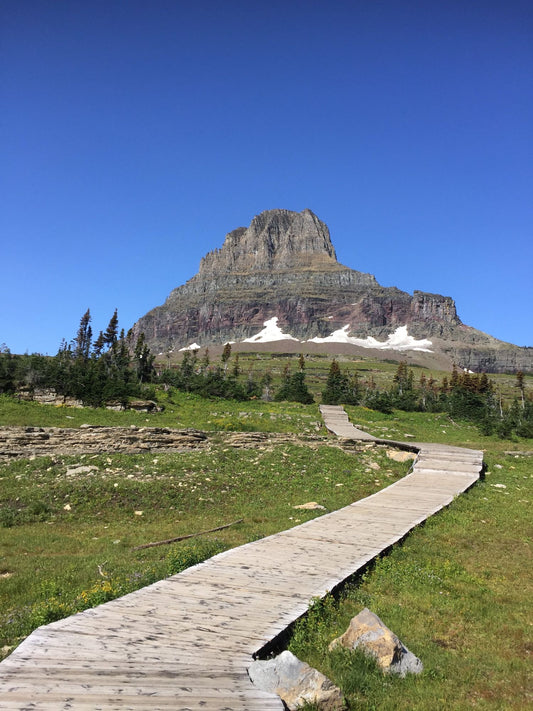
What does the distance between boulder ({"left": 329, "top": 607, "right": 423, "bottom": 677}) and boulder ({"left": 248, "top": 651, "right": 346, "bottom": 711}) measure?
1.11 metres

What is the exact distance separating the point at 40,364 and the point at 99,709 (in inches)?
1941

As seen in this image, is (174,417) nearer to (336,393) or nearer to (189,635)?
(189,635)

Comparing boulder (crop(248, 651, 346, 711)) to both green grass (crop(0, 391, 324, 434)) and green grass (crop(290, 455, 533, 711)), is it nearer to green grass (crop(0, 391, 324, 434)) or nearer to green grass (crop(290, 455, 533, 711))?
green grass (crop(290, 455, 533, 711))

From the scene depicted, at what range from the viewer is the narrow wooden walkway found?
15.1 feet

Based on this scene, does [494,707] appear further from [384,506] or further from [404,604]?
[384,506]

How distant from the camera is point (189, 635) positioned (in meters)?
6.04

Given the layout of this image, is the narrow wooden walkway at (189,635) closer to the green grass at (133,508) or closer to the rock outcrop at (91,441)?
the green grass at (133,508)

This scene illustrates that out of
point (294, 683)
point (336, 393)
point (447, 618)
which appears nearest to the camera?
point (294, 683)

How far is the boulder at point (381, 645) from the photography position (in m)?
5.86

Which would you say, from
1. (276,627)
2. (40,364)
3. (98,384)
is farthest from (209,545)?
(40,364)

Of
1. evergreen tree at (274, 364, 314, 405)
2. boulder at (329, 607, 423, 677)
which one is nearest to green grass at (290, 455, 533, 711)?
boulder at (329, 607, 423, 677)

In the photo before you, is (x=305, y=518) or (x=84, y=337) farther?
(x=84, y=337)

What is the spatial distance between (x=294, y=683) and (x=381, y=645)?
59.5 inches

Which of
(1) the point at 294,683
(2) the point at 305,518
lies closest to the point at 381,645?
(1) the point at 294,683
